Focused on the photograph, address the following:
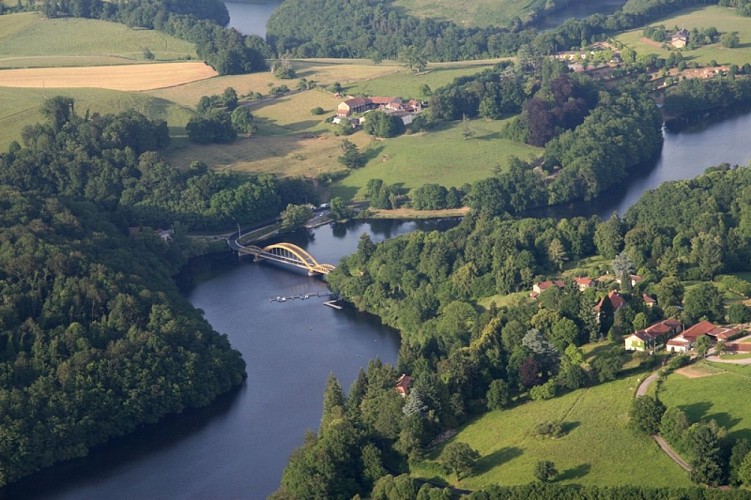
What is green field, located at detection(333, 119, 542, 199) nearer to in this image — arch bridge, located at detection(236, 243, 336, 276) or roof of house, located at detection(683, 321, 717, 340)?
arch bridge, located at detection(236, 243, 336, 276)

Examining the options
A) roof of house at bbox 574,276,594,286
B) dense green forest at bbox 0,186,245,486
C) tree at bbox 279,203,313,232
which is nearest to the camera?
dense green forest at bbox 0,186,245,486

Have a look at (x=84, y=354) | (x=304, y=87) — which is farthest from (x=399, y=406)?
(x=304, y=87)

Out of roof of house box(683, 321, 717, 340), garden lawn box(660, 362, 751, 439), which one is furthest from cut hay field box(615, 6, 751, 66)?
garden lawn box(660, 362, 751, 439)

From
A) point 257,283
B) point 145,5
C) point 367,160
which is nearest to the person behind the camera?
point 257,283

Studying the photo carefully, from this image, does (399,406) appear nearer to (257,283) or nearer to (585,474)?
(585,474)

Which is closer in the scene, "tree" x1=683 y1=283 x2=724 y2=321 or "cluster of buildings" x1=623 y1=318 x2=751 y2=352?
"cluster of buildings" x1=623 y1=318 x2=751 y2=352

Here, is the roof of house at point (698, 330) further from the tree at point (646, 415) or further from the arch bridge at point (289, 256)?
the arch bridge at point (289, 256)
